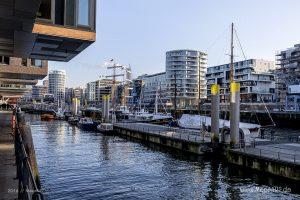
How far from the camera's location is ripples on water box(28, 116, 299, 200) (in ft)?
82.0

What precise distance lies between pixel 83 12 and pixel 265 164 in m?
20.2

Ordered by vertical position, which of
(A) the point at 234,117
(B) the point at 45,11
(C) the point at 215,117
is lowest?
(C) the point at 215,117

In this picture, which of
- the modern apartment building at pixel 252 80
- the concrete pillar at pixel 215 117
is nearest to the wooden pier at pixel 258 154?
the concrete pillar at pixel 215 117

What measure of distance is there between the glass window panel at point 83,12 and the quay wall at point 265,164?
18777mm

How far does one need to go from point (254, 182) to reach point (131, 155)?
738 inches

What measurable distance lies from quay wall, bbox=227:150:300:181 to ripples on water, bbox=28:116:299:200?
1.28m

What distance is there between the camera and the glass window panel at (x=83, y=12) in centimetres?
1930

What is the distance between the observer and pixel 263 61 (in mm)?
185500

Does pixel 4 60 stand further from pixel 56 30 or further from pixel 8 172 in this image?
pixel 8 172

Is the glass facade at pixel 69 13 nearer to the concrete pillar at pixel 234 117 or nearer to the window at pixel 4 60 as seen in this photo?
the concrete pillar at pixel 234 117

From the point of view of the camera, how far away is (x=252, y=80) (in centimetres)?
16825

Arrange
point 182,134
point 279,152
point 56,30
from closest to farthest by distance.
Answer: point 56,30
point 279,152
point 182,134

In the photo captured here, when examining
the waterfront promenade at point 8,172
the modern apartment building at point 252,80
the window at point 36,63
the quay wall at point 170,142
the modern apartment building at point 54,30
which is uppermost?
the modern apartment building at point 252,80

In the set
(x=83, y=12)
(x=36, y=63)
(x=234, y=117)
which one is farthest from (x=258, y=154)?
(x=36, y=63)
